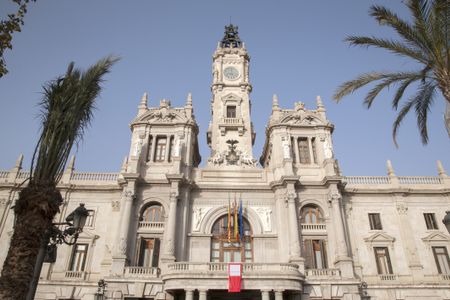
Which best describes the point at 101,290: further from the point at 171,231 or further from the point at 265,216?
the point at 265,216

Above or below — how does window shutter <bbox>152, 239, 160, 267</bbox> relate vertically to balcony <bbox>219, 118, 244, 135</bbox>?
below

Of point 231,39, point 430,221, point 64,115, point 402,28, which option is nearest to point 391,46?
point 402,28

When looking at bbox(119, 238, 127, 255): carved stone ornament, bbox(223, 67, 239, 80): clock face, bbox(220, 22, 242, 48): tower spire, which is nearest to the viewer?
bbox(119, 238, 127, 255): carved stone ornament

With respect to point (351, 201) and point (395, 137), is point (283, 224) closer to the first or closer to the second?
point (351, 201)

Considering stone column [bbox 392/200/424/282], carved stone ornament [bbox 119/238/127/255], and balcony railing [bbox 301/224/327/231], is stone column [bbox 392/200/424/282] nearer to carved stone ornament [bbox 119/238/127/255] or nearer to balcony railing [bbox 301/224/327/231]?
balcony railing [bbox 301/224/327/231]

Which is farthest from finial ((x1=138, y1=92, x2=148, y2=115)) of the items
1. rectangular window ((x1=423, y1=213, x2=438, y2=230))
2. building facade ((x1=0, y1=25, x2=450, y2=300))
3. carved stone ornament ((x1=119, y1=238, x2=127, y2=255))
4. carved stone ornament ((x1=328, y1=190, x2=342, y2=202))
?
rectangular window ((x1=423, y1=213, x2=438, y2=230))

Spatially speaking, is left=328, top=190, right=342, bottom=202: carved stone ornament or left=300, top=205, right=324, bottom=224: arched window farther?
left=300, top=205, right=324, bottom=224: arched window

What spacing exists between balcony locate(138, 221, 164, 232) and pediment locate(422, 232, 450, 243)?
21.1 metres

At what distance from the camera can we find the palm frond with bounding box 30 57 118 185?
34.9ft

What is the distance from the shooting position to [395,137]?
16.9 metres

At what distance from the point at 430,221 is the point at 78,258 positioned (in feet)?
94.4

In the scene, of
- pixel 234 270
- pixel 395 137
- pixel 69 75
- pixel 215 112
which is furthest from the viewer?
pixel 215 112

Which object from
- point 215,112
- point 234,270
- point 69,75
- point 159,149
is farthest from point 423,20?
point 215,112

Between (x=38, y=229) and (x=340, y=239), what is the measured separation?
21.9 m
